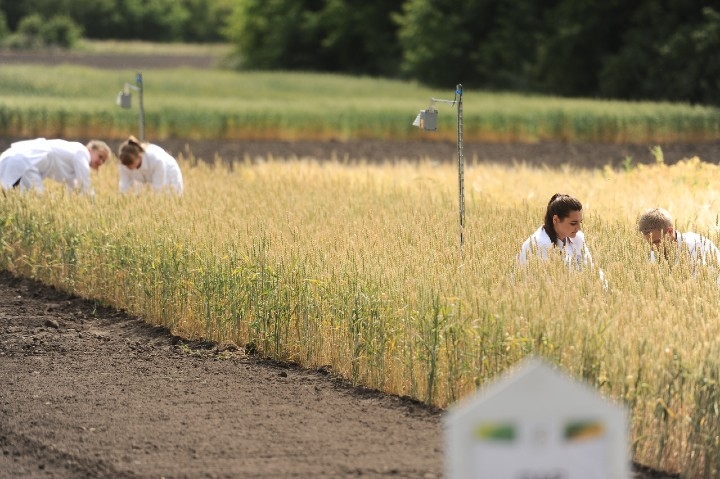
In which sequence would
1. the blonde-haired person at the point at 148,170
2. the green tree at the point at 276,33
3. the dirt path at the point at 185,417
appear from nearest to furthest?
the dirt path at the point at 185,417
the blonde-haired person at the point at 148,170
the green tree at the point at 276,33

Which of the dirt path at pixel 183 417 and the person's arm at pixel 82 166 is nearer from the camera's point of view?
the dirt path at pixel 183 417

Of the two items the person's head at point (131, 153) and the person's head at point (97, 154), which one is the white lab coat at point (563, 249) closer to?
the person's head at point (131, 153)

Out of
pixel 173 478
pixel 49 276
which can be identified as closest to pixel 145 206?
pixel 49 276

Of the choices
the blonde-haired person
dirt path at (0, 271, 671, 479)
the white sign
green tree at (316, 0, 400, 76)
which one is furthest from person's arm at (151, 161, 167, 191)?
green tree at (316, 0, 400, 76)

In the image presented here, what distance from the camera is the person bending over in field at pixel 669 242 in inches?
330

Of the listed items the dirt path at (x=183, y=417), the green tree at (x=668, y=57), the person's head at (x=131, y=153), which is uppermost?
the green tree at (x=668, y=57)

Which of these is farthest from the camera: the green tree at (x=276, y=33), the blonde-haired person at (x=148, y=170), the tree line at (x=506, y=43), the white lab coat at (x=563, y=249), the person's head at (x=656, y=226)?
the green tree at (x=276, y=33)

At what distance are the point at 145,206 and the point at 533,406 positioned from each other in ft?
26.9

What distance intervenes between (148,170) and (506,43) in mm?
30823

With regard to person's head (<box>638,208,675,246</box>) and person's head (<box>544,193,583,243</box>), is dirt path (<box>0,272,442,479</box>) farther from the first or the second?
person's head (<box>638,208,675,246</box>)

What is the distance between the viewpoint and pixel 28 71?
40.5 meters

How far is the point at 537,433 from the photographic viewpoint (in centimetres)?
354

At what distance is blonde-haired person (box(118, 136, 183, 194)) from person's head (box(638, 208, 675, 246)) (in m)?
5.43

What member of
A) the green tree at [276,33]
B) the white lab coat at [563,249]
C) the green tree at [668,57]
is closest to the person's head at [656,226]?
the white lab coat at [563,249]
